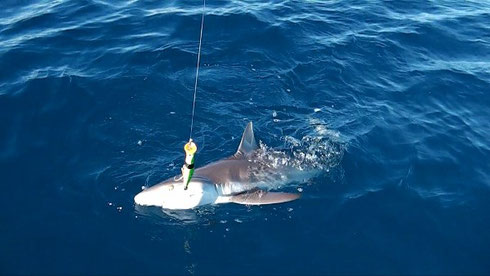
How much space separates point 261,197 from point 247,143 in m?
1.91

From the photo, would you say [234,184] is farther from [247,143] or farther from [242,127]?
[242,127]

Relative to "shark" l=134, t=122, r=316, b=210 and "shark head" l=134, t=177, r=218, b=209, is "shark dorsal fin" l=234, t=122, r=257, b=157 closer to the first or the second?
"shark" l=134, t=122, r=316, b=210

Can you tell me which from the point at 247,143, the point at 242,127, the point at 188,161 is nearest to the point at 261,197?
the point at 247,143

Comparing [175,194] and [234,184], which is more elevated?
[175,194]

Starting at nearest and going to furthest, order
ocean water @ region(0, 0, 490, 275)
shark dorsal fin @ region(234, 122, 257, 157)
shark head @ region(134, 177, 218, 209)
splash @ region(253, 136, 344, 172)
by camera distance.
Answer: ocean water @ region(0, 0, 490, 275) → shark head @ region(134, 177, 218, 209) → shark dorsal fin @ region(234, 122, 257, 157) → splash @ region(253, 136, 344, 172)

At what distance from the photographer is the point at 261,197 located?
1189cm

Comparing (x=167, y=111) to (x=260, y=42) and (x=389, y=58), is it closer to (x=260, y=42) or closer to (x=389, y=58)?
(x=260, y=42)

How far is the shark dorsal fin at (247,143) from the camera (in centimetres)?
1308

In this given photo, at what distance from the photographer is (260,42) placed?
1902 cm

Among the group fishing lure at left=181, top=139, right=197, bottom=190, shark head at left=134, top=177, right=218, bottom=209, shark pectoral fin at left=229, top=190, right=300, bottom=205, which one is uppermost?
fishing lure at left=181, top=139, right=197, bottom=190

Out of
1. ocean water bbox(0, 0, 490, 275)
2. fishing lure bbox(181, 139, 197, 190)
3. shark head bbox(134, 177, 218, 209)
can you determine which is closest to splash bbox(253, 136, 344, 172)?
ocean water bbox(0, 0, 490, 275)

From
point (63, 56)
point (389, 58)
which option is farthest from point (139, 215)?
point (389, 58)

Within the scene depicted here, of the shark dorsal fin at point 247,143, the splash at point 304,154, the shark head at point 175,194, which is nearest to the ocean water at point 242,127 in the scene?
the splash at point 304,154

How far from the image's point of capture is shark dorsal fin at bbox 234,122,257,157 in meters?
13.1
